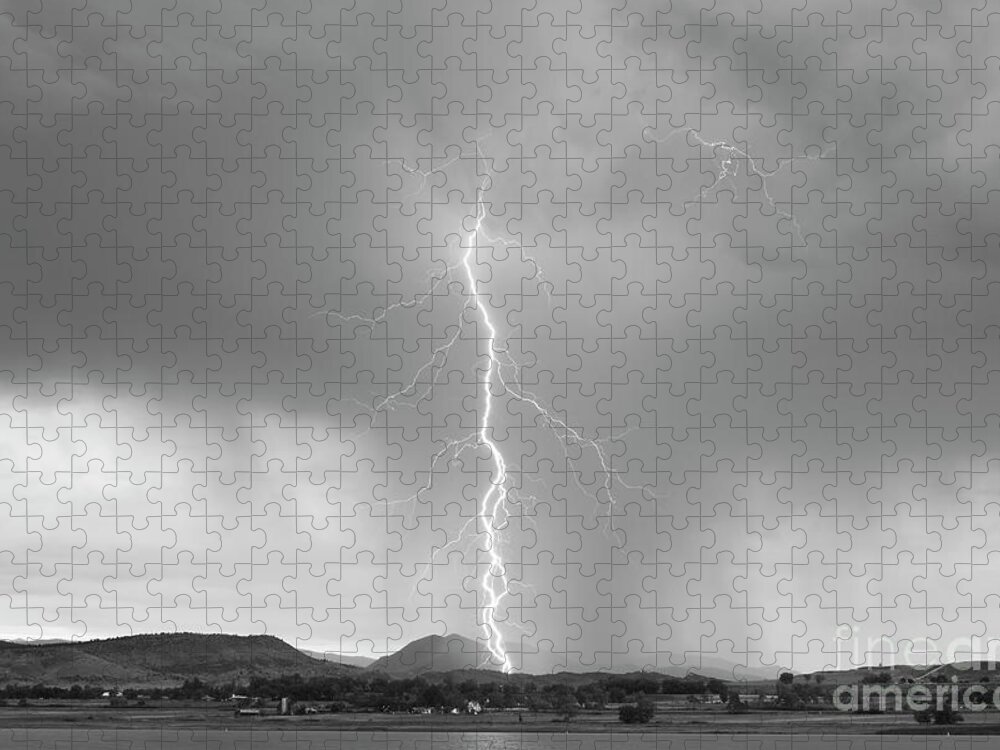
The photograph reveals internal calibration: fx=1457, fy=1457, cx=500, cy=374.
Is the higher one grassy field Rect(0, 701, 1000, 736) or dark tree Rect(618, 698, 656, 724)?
dark tree Rect(618, 698, 656, 724)

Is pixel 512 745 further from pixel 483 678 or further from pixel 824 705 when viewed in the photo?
pixel 824 705

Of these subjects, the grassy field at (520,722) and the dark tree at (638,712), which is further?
the dark tree at (638,712)

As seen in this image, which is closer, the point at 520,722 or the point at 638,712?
the point at 638,712

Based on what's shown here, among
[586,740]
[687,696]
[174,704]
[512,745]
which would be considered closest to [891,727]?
[687,696]

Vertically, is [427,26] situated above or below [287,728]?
above

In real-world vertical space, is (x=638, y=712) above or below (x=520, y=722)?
above

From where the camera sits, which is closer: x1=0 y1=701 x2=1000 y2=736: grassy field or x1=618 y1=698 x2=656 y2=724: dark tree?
x1=0 y1=701 x2=1000 y2=736: grassy field

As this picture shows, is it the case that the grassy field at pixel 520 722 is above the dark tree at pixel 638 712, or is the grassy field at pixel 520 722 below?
below

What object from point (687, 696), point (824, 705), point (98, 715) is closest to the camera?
point (687, 696)
